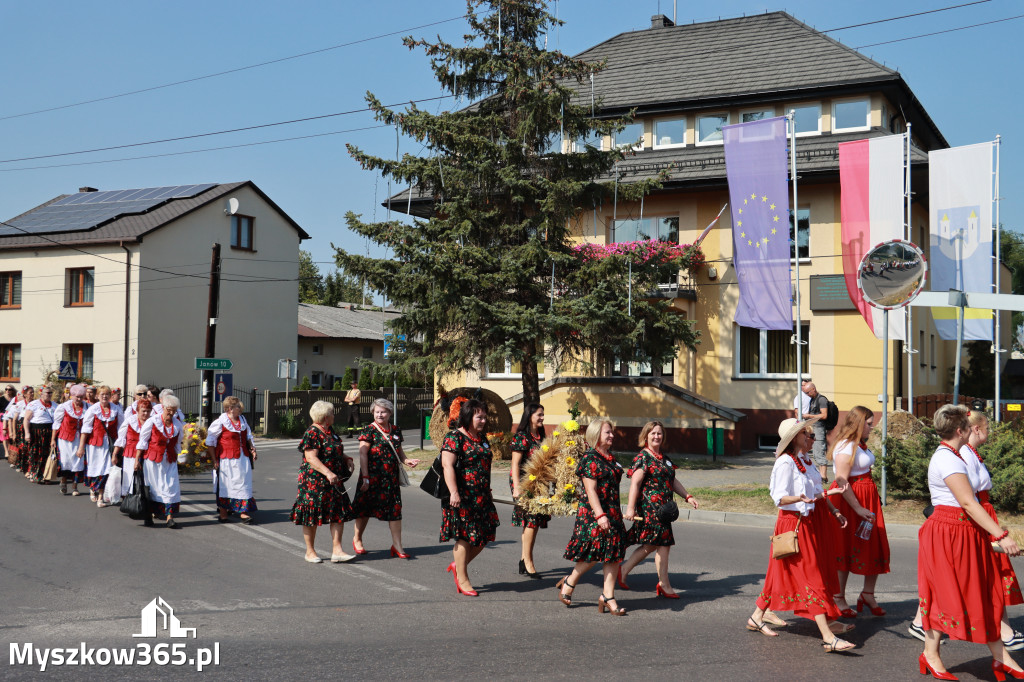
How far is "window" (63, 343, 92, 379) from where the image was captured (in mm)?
35250

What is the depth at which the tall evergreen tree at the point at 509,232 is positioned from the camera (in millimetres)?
19141

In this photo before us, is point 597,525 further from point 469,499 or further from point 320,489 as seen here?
point 320,489

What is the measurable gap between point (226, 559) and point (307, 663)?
13.0ft

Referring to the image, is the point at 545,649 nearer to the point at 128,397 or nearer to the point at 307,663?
the point at 307,663

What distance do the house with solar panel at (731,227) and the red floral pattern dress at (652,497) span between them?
1386 centimetres

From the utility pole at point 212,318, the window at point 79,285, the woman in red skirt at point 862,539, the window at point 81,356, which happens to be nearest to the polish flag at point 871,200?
the woman in red skirt at point 862,539

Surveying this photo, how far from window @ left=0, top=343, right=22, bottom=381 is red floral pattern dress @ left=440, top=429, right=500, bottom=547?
35.5 metres

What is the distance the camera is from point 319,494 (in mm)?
9172

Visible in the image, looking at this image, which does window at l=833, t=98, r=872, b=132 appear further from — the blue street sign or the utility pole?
the blue street sign

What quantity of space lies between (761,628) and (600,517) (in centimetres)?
142

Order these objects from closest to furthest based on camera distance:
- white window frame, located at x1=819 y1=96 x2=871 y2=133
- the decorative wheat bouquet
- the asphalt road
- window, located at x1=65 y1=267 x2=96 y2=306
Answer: the asphalt road < the decorative wheat bouquet < white window frame, located at x1=819 y1=96 x2=871 y2=133 < window, located at x1=65 y1=267 x2=96 y2=306

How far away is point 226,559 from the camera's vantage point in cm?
941

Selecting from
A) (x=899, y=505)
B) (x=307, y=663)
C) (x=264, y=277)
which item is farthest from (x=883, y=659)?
(x=264, y=277)

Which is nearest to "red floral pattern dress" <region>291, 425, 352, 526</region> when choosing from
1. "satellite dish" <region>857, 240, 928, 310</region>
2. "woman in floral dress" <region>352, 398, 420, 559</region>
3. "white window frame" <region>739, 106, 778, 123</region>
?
"woman in floral dress" <region>352, 398, 420, 559</region>
